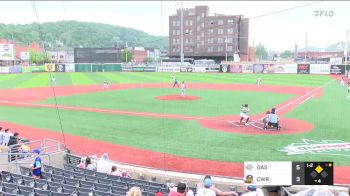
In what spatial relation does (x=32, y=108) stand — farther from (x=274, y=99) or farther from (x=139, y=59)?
(x=139, y=59)

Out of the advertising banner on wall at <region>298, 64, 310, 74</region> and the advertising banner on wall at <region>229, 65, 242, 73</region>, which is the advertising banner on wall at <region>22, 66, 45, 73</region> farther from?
the advertising banner on wall at <region>298, 64, 310, 74</region>

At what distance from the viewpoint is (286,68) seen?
63.9 meters

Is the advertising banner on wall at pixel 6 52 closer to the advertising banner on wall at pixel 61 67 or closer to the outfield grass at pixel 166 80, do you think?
the advertising banner on wall at pixel 61 67

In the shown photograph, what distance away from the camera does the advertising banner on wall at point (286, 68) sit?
63112mm

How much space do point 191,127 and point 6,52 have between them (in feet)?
192

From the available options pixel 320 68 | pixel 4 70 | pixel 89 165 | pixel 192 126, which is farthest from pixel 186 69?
pixel 89 165

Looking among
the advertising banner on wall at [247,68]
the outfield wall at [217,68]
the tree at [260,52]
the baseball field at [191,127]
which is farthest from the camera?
the tree at [260,52]

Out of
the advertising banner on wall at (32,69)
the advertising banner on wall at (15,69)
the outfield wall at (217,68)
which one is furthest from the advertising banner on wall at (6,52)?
the advertising banner on wall at (32,69)

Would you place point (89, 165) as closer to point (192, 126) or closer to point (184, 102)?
point (192, 126)

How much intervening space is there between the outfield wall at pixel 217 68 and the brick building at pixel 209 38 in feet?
56.5

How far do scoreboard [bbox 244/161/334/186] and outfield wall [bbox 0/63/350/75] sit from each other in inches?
2032

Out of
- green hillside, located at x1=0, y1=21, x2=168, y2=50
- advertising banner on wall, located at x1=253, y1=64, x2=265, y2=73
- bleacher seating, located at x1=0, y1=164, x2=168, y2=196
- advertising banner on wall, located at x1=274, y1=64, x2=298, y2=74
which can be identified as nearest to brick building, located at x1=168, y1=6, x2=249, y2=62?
green hillside, located at x1=0, y1=21, x2=168, y2=50

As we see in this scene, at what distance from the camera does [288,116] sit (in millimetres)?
23641

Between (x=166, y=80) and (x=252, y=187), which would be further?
(x=166, y=80)
